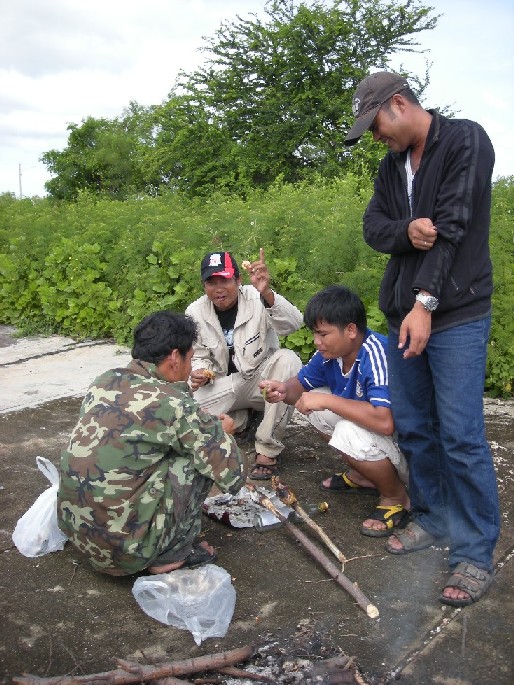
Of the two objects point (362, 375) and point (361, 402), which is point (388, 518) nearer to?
point (361, 402)

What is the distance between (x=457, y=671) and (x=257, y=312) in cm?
262

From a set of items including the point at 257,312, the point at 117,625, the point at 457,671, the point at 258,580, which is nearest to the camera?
the point at 457,671

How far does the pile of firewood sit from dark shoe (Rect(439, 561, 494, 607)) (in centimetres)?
63

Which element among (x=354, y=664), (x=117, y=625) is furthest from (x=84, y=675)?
(x=354, y=664)

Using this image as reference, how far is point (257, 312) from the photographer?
4762 millimetres

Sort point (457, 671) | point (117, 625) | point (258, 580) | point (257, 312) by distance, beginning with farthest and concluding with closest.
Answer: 1. point (257, 312)
2. point (258, 580)
3. point (117, 625)
4. point (457, 671)

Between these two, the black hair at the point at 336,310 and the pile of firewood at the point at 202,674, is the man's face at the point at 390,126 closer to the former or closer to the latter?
the black hair at the point at 336,310

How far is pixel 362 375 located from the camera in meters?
3.73

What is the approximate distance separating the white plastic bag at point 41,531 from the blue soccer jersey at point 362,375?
59.7 inches

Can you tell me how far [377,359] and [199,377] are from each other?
1388 millimetres

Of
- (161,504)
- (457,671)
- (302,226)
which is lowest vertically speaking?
(457,671)

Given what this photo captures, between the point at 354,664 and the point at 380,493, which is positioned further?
the point at 380,493

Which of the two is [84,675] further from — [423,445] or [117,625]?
[423,445]

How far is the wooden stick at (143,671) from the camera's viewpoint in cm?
255
